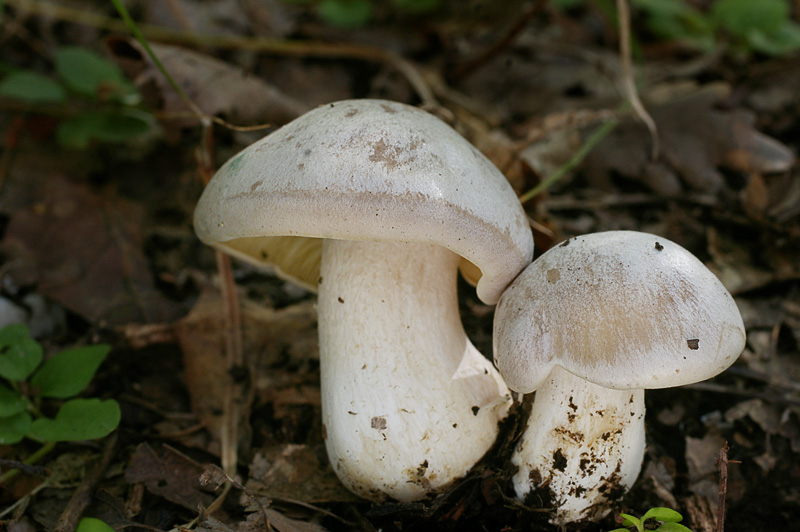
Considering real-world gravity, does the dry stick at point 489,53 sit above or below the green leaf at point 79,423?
above

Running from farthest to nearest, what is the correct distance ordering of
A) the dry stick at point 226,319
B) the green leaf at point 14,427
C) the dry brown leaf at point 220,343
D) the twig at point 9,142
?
1. the twig at point 9,142
2. the dry brown leaf at point 220,343
3. the dry stick at point 226,319
4. the green leaf at point 14,427

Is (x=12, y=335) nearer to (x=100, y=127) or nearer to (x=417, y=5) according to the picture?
(x=100, y=127)

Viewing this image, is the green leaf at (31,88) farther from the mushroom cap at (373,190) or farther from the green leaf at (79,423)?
the green leaf at (79,423)

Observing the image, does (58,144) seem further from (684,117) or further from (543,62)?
(684,117)

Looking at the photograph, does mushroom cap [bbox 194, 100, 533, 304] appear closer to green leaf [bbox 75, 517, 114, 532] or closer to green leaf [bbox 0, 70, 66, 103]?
green leaf [bbox 75, 517, 114, 532]

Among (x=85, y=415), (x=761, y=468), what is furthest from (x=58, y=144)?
(x=761, y=468)

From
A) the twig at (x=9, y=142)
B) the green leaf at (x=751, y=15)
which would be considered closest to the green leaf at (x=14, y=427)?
the twig at (x=9, y=142)

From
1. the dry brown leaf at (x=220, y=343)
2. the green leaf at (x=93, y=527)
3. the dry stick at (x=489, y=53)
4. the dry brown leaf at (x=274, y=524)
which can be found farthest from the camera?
the dry stick at (x=489, y=53)
